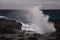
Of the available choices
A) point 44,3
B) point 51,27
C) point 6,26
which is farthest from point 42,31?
point 6,26

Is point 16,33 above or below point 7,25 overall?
below

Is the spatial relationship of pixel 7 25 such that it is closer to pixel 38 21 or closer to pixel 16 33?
pixel 16 33

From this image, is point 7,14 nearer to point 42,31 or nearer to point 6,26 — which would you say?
point 6,26

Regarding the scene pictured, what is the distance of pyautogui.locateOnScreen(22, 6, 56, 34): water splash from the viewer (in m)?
1.59

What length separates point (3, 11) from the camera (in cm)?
160

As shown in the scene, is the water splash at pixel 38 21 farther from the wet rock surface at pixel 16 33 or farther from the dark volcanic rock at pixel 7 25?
the dark volcanic rock at pixel 7 25

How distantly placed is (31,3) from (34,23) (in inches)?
11.3

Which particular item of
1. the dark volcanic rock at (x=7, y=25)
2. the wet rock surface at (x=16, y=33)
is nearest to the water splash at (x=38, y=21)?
the wet rock surface at (x=16, y=33)

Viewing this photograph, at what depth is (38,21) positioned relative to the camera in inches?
63.6

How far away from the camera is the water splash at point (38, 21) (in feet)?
5.21

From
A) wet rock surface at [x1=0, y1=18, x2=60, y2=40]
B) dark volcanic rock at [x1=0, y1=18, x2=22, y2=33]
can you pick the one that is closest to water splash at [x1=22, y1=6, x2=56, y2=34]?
wet rock surface at [x1=0, y1=18, x2=60, y2=40]

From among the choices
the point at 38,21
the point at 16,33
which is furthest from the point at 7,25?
the point at 38,21

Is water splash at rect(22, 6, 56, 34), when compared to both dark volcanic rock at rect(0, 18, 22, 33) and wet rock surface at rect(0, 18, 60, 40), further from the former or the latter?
dark volcanic rock at rect(0, 18, 22, 33)

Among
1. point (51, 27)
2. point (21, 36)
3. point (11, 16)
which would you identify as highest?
point (11, 16)
